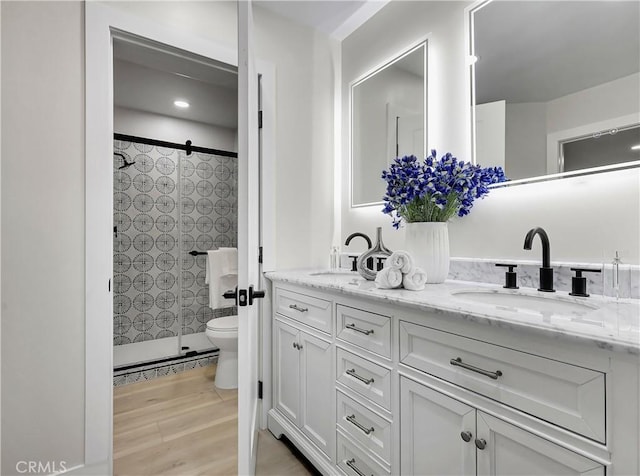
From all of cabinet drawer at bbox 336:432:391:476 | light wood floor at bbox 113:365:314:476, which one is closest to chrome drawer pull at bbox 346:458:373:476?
cabinet drawer at bbox 336:432:391:476

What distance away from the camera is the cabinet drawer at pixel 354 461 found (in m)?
1.11

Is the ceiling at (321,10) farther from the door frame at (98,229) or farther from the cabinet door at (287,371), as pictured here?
the cabinet door at (287,371)

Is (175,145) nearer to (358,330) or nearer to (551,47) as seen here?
(358,330)

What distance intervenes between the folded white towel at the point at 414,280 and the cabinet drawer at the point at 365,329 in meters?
0.15

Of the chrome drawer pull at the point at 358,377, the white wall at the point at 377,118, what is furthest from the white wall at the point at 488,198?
the chrome drawer pull at the point at 358,377

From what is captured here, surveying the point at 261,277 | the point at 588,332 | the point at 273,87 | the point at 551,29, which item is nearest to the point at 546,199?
the point at 551,29

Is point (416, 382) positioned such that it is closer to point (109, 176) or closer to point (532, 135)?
point (532, 135)

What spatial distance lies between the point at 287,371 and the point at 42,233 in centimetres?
127

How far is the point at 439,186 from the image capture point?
4.18 ft

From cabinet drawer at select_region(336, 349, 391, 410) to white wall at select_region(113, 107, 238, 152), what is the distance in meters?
3.03

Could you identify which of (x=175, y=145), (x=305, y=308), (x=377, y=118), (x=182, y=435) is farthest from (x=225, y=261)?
(x=377, y=118)

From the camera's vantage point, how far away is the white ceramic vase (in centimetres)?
132

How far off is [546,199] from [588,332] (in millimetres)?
762

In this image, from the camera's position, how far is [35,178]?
1.31 meters
